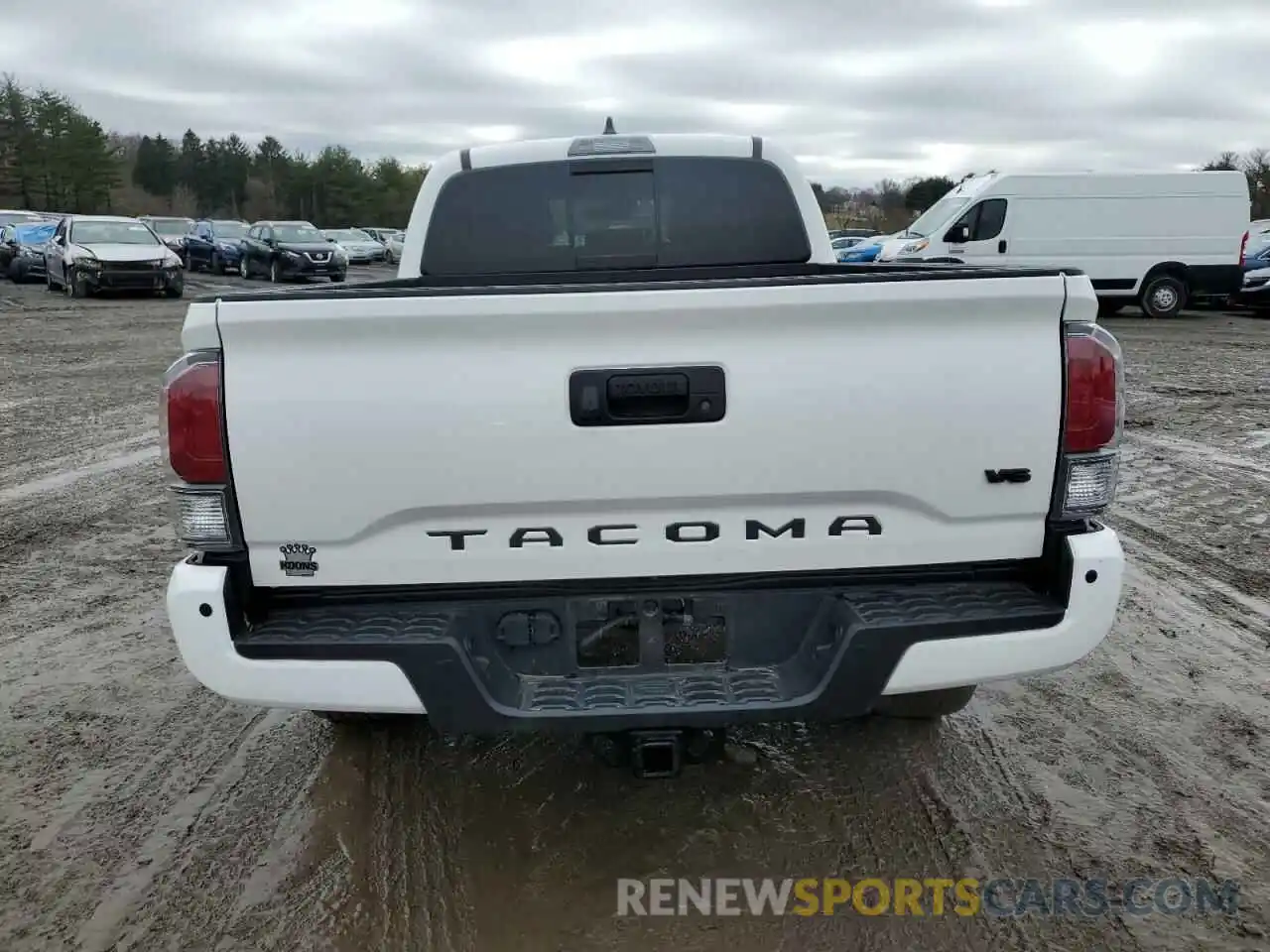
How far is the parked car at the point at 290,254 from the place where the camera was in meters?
27.8

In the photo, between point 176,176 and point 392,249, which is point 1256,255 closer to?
point 392,249

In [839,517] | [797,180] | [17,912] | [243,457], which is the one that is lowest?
[17,912]

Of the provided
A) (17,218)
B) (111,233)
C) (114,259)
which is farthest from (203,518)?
(17,218)

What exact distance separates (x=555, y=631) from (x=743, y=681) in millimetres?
507

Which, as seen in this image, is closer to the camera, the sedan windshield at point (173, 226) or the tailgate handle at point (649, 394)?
the tailgate handle at point (649, 394)

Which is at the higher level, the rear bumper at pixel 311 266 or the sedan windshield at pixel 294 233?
the sedan windshield at pixel 294 233

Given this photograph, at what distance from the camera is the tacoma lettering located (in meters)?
Answer: 2.57

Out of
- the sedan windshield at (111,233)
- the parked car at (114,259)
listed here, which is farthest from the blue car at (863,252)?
the sedan windshield at (111,233)

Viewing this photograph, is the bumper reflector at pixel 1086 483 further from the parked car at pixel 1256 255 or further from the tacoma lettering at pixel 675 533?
the parked car at pixel 1256 255

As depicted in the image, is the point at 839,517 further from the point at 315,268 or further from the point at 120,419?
the point at 315,268

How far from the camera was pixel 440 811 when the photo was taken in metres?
3.20

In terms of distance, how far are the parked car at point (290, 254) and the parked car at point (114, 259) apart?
4.67 metres

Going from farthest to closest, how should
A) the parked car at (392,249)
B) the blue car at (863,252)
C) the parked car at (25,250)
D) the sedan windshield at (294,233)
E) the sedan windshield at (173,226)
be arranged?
the parked car at (392,249)
the sedan windshield at (173,226)
the sedan windshield at (294,233)
the parked car at (25,250)
the blue car at (863,252)

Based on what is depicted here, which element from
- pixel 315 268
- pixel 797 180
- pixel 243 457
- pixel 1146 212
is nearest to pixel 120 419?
pixel 797 180
